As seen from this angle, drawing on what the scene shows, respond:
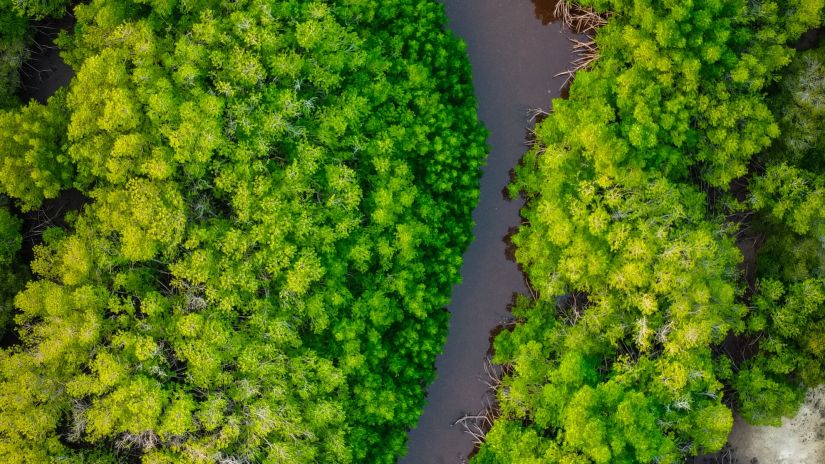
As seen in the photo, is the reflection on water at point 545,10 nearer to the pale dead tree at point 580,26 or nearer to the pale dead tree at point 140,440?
the pale dead tree at point 580,26

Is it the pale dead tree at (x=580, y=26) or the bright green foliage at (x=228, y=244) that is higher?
the pale dead tree at (x=580, y=26)

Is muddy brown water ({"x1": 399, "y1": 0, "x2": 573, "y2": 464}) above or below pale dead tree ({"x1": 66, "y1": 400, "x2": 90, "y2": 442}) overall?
above

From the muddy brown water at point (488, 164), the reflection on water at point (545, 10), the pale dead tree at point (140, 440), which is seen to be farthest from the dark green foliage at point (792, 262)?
the pale dead tree at point (140, 440)

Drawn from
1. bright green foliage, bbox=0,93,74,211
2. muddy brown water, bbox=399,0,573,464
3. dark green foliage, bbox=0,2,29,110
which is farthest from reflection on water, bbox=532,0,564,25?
dark green foliage, bbox=0,2,29,110

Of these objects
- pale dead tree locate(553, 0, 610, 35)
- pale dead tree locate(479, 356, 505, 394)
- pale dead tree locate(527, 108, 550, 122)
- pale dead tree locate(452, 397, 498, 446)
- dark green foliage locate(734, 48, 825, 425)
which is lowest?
pale dead tree locate(452, 397, 498, 446)

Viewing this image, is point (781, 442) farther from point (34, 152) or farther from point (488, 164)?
point (34, 152)

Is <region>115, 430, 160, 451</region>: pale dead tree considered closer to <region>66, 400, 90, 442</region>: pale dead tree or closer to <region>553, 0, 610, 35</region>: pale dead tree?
<region>66, 400, 90, 442</region>: pale dead tree

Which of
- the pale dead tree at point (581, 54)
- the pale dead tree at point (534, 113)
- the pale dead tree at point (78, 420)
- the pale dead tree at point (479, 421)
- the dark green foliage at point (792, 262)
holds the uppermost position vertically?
the pale dead tree at point (581, 54)

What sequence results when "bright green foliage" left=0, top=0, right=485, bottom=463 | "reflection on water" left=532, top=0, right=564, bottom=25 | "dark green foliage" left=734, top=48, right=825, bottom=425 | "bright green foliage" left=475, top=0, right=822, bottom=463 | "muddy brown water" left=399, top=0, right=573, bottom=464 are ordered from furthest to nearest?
1. "reflection on water" left=532, top=0, right=564, bottom=25
2. "muddy brown water" left=399, top=0, right=573, bottom=464
3. "dark green foliage" left=734, top=48, right=825, bottom=425
4. "bright green foliage" left=475, top=0, right=822, bottom=463
5. "bright green foliage" left=0, top=0, right=485, bottom=463
